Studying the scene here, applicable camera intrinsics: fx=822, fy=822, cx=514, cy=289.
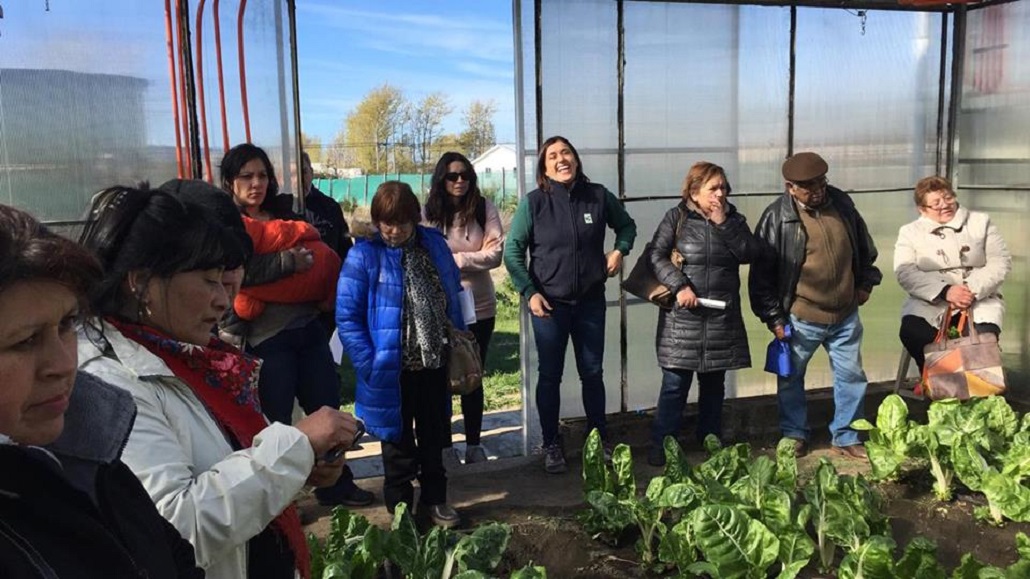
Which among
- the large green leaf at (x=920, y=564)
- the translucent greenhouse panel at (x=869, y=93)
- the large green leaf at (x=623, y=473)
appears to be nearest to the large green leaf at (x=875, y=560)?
the large green leaf at (x=920, y=564)

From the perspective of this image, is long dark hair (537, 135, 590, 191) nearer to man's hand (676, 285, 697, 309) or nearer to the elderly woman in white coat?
man's hand (676, 285, 697, 309)

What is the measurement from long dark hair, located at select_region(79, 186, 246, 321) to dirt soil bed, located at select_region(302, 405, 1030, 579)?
7.15 ft

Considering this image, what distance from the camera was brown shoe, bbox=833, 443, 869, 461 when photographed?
471 centimetres

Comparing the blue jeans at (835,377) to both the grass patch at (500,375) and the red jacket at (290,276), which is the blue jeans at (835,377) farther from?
the red jacket at (290,276)

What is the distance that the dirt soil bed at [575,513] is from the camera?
11.0 feet

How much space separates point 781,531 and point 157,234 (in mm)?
2559

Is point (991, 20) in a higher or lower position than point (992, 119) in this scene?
higher

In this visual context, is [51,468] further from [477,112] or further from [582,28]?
[477,112]

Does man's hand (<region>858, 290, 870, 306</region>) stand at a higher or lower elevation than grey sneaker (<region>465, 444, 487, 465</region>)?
higher

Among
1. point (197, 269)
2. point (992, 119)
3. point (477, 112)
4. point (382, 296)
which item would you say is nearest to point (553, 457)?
point (382, 296)

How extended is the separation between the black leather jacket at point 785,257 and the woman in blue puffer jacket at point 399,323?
6.03ft

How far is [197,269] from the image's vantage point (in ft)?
4.76

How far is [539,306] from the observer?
14.2 feet

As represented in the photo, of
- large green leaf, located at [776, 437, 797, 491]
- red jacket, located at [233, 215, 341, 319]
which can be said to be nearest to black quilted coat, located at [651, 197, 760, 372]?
large green leaf, located at [776, 437, 797, 491]
